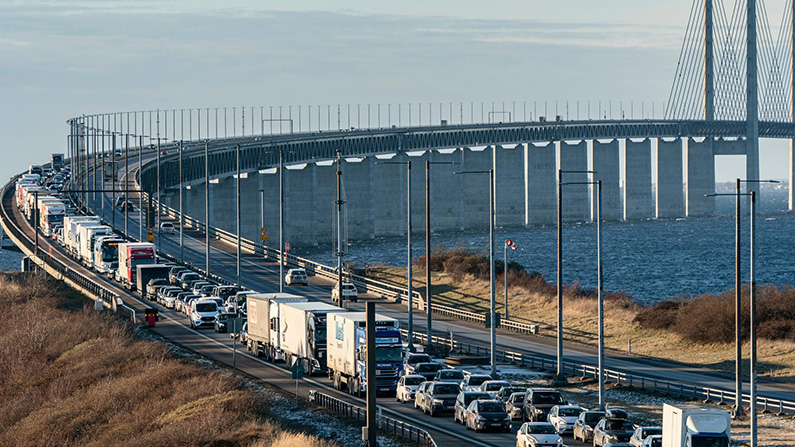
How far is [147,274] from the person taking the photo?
86.8 m

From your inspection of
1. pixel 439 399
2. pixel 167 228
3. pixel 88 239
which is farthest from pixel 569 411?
pixel 167 228

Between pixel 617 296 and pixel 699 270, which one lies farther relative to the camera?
pixel 699 270

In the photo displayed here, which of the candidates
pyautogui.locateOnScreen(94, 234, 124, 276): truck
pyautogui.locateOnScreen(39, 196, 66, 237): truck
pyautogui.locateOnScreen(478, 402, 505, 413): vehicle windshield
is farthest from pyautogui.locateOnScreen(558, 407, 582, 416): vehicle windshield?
pyautogui.locateOnScreen(39, 196, 66, 237): truck

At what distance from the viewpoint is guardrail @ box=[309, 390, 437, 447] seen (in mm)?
38656

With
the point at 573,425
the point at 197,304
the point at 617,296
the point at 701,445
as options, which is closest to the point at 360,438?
the point at 573,425

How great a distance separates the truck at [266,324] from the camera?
2286 inches

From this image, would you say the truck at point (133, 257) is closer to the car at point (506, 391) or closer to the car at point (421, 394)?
the car at point (421, 394)

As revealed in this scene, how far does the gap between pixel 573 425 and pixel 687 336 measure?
32625 millimetres

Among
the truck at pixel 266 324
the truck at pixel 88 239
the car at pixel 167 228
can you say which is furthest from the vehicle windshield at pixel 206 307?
the car at pixel 167 228

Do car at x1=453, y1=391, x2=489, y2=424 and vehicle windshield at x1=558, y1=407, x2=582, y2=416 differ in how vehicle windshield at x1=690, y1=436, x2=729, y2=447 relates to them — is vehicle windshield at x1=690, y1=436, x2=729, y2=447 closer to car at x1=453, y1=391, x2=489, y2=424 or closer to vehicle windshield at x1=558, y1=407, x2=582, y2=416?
vehicle windshield at x1=558, y1=407, x2=582, y2=416

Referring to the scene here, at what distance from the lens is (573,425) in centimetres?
4094

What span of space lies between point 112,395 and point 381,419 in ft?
46.6

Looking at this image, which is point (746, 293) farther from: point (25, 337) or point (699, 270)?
point (699, 270)

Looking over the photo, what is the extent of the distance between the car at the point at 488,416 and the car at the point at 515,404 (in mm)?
2032
